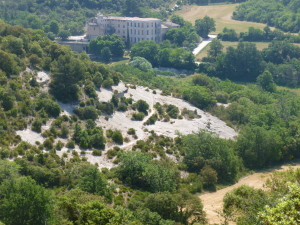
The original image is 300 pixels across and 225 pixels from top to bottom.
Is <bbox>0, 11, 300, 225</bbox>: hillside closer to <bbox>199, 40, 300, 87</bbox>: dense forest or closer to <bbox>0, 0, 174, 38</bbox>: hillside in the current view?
<bbox>199, 40, 300, 87</bbox>: dense forest

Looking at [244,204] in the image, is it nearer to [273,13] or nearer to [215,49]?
[215,49]

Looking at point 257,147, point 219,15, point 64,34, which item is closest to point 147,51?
point 64,34

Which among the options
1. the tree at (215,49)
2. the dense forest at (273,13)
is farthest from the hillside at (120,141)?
the dense forest at (273,13)

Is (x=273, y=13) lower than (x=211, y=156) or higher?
lower

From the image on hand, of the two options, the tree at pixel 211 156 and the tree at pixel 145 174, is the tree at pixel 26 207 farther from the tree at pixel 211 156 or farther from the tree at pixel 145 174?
the tree at pixel 211 156

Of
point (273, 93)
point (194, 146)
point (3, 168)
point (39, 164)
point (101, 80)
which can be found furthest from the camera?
point (273, 93)

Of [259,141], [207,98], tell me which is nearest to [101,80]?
[207,98]

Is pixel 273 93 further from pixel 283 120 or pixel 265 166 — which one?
pixel 265 166
